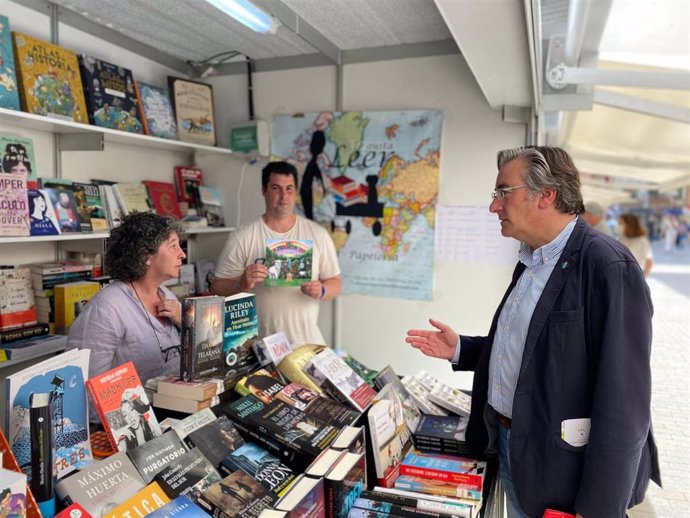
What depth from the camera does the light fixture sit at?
241 centimetres

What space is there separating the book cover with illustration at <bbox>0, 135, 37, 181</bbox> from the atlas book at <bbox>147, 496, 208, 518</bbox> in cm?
229

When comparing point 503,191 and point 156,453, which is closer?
point 156,453

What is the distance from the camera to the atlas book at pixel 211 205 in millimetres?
4102

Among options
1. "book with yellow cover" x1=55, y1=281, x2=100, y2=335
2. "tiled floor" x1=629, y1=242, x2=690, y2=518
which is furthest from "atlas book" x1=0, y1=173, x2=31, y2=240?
"tiled floor" x1=629, y1=242, x2=690, y2=518

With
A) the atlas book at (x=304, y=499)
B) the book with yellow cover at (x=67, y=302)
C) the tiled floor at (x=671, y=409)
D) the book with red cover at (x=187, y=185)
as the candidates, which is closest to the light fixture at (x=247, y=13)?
the book with red cover at (x=187, y=185)

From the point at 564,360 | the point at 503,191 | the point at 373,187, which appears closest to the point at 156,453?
the point at 564,360

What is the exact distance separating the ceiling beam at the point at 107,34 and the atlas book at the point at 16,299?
1.46m

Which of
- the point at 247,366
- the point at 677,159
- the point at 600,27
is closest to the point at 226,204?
the point at 247,366

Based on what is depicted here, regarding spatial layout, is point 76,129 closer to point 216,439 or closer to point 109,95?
point 109,95

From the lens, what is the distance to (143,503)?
1.20 m

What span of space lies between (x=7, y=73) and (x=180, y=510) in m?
2.46

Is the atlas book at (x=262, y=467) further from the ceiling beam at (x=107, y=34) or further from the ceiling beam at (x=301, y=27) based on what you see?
the ceiling beam at (x=107, y=34)

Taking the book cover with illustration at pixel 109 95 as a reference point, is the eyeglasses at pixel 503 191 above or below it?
below

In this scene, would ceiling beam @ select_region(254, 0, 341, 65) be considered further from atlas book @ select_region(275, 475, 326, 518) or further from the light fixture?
atlas book @ select_region(275, 475, 326, 518)
